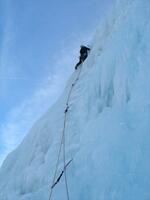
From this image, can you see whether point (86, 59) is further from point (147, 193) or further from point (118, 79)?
point (147, 193)

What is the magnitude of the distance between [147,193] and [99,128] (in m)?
2.35

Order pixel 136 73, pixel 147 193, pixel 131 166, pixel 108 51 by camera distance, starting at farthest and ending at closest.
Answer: pixel 108 51
pixel 136 73
pixel 131 166
pixel 147 193

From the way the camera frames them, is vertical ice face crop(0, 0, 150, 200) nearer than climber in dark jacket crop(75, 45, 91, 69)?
Yes

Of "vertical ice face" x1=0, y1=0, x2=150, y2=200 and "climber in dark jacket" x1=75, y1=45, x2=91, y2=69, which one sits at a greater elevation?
"climber in dark jacket" x1=75, y1=45, x2=91, y2=69

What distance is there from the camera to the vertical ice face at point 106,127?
6.22m

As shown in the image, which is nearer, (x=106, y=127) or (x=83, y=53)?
(x=106, y=127)

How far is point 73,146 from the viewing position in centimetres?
862

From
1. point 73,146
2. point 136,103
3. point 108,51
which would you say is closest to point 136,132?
point 136,103

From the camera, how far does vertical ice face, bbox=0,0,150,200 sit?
622cm

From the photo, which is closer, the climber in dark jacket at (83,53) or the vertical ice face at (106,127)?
the vertical ice face at (106,127)

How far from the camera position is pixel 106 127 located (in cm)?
738

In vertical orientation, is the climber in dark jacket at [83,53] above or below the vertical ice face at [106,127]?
above

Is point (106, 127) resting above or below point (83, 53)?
below

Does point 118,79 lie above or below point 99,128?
above
